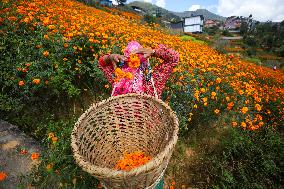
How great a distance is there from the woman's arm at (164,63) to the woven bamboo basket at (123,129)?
1.45ft

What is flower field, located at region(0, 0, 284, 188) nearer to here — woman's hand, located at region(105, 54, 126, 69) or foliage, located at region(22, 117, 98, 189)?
foliage, located at region(22, 117, 98, 189)

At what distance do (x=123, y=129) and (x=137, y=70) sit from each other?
680 mm

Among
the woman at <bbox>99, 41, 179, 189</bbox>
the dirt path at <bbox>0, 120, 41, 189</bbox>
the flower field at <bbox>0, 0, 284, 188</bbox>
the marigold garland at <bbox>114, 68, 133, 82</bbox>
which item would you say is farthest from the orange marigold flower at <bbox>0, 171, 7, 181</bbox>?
the marigold garland at <bbox>114, 68, 133, 82</bbox>

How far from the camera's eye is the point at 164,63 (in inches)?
98.7

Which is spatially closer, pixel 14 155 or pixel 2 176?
pixel 2 176

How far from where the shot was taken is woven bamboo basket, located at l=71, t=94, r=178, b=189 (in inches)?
75.5

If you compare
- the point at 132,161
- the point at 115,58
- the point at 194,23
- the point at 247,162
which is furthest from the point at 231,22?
the point at 132,161

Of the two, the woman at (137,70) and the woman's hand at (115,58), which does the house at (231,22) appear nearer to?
the woman at (137,70)

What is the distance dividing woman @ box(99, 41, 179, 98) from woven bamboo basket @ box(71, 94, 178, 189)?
0.23 metres

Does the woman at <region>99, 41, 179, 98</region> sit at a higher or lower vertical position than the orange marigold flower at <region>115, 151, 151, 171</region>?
higher

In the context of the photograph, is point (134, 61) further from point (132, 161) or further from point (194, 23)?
point (194, 23)

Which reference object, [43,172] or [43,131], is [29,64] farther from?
[43,172]

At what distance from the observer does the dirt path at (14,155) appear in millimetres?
2225

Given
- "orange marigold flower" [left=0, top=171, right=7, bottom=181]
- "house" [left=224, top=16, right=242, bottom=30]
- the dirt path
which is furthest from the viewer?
"house" [left=224, top=16, right=242, bottom=30]
